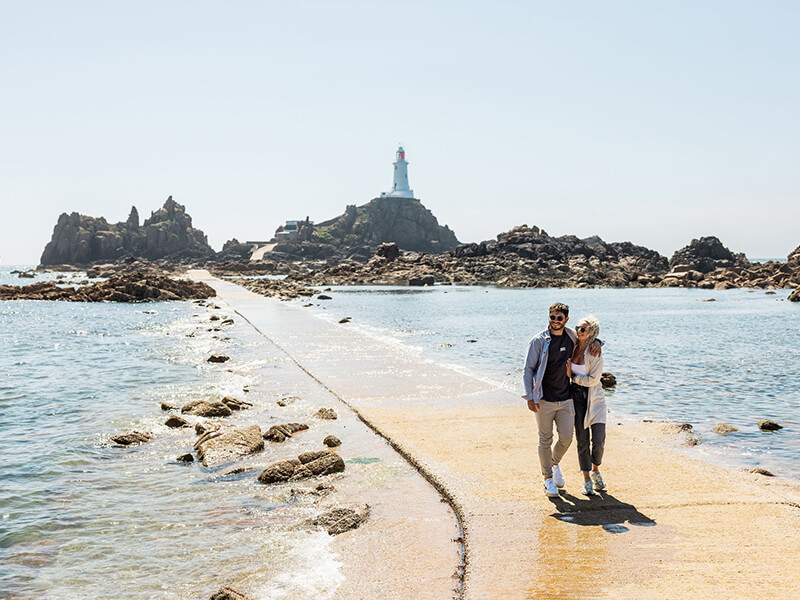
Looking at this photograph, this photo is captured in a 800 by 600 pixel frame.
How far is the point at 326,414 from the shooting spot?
11.7 m

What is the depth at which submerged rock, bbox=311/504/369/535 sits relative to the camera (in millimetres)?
6586

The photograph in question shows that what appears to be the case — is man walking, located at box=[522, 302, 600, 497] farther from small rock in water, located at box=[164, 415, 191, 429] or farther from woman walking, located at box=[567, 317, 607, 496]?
small rock in water, located at box=[164, 415, 191, 429]

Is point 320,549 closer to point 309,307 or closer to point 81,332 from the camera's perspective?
point 81,332

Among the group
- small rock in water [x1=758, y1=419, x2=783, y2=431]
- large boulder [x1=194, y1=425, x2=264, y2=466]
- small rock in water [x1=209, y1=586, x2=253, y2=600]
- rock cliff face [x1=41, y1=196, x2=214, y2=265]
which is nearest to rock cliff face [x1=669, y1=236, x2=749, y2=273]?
small rock in water [x1=758, y1=419, x2=783, y2=431]

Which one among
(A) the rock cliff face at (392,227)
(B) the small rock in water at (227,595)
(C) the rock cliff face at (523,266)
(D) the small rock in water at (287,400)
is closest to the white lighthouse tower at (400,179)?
(A) the rock cliff face at (392,227)

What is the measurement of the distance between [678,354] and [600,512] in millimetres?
17948

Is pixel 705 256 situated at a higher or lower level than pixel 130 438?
higher

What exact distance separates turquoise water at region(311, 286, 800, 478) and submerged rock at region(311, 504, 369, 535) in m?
5.90

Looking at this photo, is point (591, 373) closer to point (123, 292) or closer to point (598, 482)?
point (598, 482)

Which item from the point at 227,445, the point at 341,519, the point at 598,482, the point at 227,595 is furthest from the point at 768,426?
the point at 227,595

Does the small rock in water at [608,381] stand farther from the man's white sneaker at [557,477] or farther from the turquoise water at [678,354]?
the man's white sneaker at [557,477]

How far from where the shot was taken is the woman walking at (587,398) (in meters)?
6.80

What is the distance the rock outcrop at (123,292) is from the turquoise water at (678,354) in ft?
51.7

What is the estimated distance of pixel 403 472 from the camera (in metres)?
8.42
